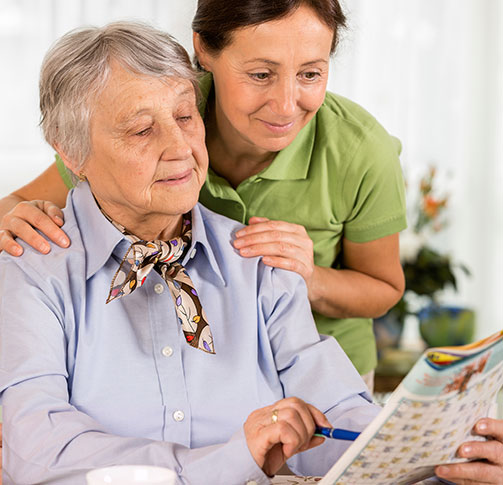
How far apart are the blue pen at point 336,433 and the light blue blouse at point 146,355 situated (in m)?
0.20

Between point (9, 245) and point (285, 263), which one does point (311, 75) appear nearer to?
point (285, 263)

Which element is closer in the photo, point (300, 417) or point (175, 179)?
point (300, 417)

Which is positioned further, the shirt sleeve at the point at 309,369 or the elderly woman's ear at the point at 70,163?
the elderly woman's ear at the point at 70,163

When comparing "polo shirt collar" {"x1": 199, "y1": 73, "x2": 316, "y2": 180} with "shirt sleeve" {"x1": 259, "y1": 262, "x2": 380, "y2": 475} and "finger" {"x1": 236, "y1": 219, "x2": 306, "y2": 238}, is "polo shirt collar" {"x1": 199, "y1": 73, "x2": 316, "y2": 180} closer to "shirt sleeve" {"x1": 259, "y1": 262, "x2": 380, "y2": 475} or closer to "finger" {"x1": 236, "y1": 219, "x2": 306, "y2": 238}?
"finger" {"x1": 236, "y1": 219, "x2": 306, "y2": 238}

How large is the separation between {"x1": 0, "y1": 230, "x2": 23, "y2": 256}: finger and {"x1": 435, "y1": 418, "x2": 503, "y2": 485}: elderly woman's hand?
82cm

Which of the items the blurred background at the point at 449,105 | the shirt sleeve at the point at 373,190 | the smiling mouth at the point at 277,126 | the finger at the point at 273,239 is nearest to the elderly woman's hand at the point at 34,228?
the finger at the point at 273,239

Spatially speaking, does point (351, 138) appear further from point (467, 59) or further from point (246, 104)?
point (467, 59)

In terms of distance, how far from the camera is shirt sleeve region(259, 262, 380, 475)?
1.38 m

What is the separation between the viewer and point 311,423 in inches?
45.2

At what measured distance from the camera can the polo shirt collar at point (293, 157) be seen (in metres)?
1.82

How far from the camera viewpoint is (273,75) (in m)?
1.59

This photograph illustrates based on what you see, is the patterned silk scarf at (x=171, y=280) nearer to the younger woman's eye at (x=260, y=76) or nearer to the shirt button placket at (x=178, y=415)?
the shirt button placket at (x=178, y=415)

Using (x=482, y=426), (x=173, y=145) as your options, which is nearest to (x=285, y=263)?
(x=173, y=145)

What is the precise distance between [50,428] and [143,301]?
0.31m
